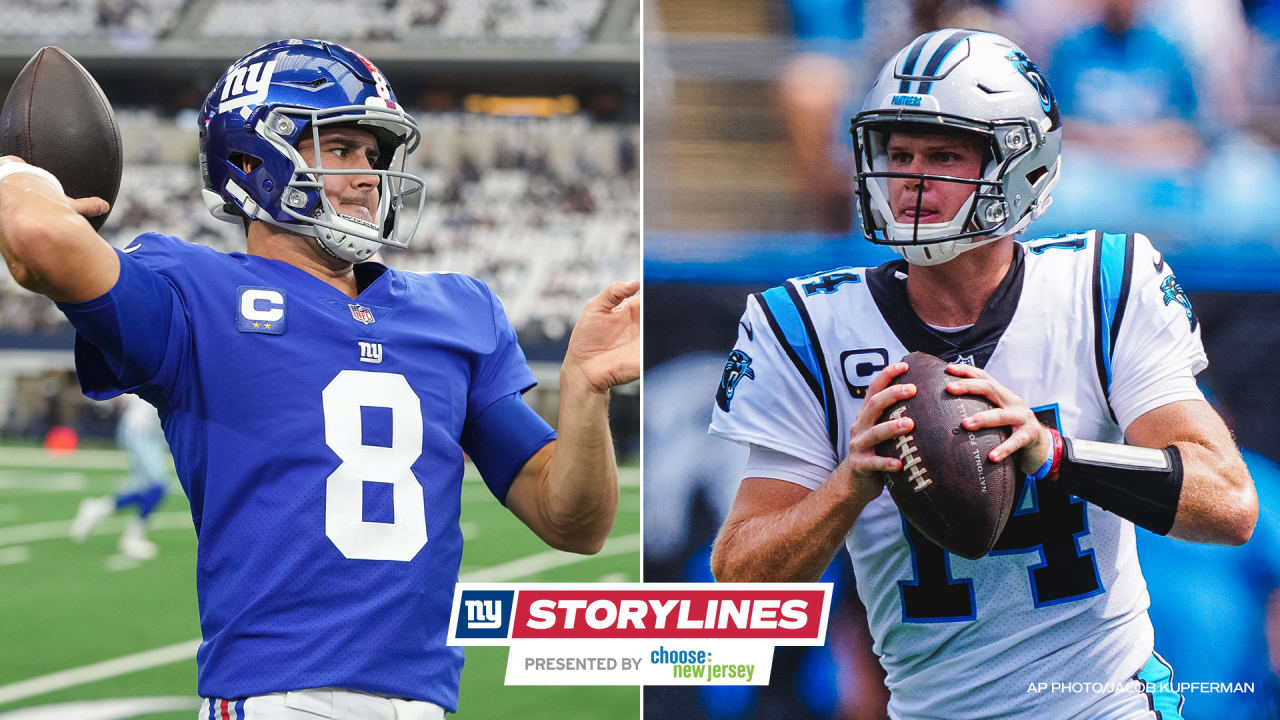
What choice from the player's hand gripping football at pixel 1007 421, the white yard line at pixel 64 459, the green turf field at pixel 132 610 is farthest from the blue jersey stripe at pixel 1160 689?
the white yard line at pixel 64 459

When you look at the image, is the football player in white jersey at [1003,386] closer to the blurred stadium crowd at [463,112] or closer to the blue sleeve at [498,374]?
the blue sleeve at [498,374]

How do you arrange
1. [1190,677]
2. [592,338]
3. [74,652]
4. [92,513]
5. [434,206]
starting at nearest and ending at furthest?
[592,338]
[1190,677]
[74,652]
[92,513]
[434,206]

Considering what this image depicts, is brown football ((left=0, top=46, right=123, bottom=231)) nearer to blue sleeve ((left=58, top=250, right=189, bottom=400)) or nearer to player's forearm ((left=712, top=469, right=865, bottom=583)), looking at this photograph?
blue sleeve ((left=58, top=250, right=189, bottom=400))

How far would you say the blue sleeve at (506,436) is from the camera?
2205mm

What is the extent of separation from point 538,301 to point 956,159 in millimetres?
13832

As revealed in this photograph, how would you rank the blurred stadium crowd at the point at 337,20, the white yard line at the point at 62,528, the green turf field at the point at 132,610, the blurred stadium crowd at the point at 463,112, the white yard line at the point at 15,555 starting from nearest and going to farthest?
the green turf field at the point at 132,610
the white yard line at the point at 15,555
the white yard line at the point at 62,528
the blurred stadium crowd at the point at 463,112
the blurred stadium crowd at the point at 337,20

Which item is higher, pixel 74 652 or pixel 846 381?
pixel 846 381

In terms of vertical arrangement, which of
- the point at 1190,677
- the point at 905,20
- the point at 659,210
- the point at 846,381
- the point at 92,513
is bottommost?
the point at 92,513

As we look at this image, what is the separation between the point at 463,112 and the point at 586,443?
55.3ft

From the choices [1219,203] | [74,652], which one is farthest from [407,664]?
[74,652]

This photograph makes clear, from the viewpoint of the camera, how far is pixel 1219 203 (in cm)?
242

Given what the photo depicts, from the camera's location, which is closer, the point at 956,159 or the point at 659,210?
the point at 956,159

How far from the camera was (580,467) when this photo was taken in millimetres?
2102

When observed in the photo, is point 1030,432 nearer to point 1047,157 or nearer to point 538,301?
point 1047,157
